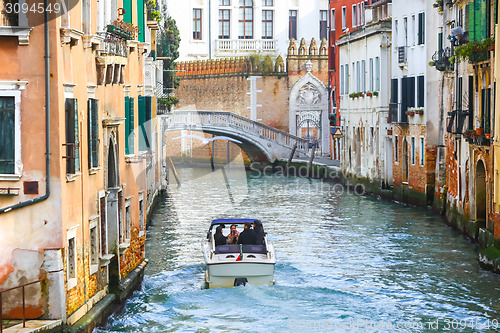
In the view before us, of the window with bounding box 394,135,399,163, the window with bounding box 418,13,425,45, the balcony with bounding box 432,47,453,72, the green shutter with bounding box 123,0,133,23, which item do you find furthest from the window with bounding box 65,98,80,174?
the window with bounding box 394,135,399,163

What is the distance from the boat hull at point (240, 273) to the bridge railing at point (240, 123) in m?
25.1

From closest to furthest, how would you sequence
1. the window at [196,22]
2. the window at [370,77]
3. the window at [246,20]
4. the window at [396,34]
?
1. the window at [396,34]
2. the window at [370,77]
3. the window at [196,22]
4. the window at [246,20]

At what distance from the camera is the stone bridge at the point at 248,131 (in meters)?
39.8

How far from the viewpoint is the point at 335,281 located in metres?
16.2

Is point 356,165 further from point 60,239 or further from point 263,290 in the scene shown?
point 60,239

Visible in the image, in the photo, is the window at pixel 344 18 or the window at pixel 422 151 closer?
the window at pixel 422 151

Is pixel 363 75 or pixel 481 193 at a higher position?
Result: pixel 363 75

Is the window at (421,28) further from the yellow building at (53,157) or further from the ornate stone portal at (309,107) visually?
the ornate stone portal at (309,107)

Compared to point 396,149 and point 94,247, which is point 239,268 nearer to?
point 94,247

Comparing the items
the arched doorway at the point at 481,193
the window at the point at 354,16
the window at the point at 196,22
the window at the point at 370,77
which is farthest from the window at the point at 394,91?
the window at the point at 196,22

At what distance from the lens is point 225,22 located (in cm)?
4809

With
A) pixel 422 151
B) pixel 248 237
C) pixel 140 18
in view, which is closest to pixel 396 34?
pixel 422 151

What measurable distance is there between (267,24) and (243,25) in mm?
1210

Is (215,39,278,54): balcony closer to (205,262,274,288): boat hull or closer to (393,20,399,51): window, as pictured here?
(393,20,399,51): window
